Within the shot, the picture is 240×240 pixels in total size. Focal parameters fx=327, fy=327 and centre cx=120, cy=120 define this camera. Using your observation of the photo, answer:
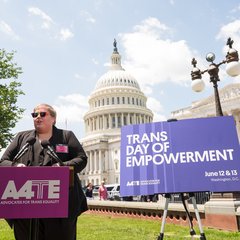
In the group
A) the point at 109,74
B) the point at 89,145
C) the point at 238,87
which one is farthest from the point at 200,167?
the point at 109,74

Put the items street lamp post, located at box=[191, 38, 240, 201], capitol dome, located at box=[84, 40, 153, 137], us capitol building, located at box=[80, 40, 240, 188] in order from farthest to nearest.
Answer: capitol dome, located at box=[84, 40, 153, 137], us capitol building, located at box=[80, 40, 240, 188], street lamp post, located at box=[191, 38, 240, 201]

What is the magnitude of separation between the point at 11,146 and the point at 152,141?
3.11 meters

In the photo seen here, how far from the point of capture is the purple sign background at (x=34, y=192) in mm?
3271

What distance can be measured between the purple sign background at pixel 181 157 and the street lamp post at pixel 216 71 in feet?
15.0

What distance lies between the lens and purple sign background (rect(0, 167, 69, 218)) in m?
3.27

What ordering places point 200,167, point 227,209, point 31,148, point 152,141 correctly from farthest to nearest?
point 227,209 → point 152,141 → point 200,167 → point 31,148

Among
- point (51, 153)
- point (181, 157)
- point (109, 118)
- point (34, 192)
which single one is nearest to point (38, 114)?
point (51, 153)

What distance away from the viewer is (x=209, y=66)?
11883 millimetres

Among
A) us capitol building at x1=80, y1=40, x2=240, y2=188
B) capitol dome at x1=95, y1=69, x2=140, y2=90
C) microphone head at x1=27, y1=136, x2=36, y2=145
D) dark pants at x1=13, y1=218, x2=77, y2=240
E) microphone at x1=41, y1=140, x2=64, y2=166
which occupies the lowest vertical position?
dark pants at x1=13, y1=218, x2=77, y2=240

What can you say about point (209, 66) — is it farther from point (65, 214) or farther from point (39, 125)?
point (65, 214)

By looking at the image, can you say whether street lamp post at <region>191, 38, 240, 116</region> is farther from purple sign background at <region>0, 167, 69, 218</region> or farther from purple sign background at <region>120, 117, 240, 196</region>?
purple sign background at <region>0, 167, 69, 218</region>

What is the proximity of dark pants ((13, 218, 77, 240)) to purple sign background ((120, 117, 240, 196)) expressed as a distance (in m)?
2.55

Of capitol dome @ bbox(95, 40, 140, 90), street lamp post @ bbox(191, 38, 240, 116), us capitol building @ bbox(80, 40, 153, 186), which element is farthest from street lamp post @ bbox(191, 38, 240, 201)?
capitol dome @ bbox(95, 40, 140, 90)

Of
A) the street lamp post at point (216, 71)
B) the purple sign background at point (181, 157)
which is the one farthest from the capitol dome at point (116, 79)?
the purple sign background at point (181, 157)
